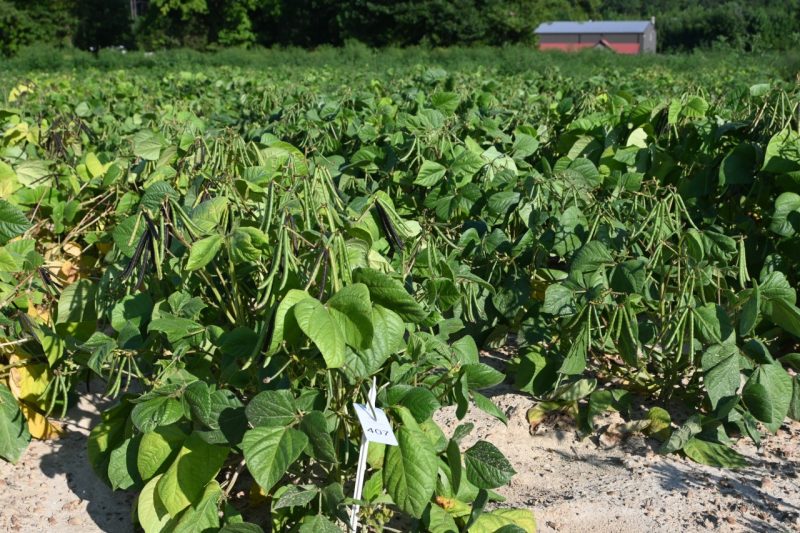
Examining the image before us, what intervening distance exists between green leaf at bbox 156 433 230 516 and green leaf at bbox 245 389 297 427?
278 millimetres

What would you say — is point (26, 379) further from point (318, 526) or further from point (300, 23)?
point (300, 23)

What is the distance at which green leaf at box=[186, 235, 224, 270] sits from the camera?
181cm

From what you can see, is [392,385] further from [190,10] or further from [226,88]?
[190,10]

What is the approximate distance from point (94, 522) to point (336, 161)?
5.16 ft

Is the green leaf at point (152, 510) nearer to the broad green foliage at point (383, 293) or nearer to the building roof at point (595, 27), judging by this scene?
the broad green foliage at point (383, 293)

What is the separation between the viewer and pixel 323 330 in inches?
62.5

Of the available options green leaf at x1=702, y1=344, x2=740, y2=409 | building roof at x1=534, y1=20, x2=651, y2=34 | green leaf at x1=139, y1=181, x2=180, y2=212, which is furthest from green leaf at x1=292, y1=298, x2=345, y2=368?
building roof at x1=534, y1=20, x2=651, y2=34

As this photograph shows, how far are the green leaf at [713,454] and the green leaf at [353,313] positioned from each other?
1320mm

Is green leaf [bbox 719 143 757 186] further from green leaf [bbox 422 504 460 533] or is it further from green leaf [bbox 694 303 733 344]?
green leaf [bbox 422 504 460 533]

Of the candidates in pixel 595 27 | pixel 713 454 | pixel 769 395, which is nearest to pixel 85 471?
pixel 713 454

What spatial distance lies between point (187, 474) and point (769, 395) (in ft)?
5.08

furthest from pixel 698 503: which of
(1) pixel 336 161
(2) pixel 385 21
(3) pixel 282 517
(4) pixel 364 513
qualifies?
(2) pixel 385 21

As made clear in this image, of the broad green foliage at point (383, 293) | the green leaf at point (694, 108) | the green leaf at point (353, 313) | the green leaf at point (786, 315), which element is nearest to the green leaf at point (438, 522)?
the broad green foliage at point (383, 293)

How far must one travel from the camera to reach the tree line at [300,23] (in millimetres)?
32656
